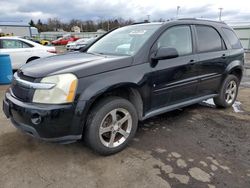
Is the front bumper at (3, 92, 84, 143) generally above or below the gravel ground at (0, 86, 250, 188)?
above

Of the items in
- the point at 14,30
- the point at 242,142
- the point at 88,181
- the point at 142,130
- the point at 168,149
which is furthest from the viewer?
the point at 14,30

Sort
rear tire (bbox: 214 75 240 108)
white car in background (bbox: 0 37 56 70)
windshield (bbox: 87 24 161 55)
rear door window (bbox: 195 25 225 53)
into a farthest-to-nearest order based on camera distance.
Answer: white car in background (bbox: 0 37 56 70)
rear tire (bbox: 214 75 240 108)
rear door window (bbox: 195 25 225 53)
windshield (bbox: 87 24 161 55)

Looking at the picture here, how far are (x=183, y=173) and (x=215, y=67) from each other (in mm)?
2383

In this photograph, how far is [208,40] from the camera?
4.23 metres

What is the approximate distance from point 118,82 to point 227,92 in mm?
3035

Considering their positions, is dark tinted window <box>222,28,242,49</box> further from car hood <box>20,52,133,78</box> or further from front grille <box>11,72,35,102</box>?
front grille <box>11,72,35,102</box>

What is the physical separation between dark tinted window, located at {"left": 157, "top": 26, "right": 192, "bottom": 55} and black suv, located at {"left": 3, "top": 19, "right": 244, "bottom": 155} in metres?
0.01

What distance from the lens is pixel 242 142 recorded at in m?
3.47

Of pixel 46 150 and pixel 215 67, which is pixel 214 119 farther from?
pixel 46 150

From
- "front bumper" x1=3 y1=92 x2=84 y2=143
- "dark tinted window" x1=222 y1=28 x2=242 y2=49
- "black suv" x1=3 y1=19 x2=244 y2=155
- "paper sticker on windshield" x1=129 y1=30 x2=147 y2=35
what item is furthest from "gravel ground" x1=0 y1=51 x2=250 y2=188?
"dark tinted window" x1=222 y1=28 x2=242 y2=49

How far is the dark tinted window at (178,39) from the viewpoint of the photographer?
11.6ft

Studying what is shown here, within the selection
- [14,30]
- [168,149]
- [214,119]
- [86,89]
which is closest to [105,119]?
[86,89]

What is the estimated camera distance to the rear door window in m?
4.06

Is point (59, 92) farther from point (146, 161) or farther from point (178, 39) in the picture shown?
point (178, 39)
